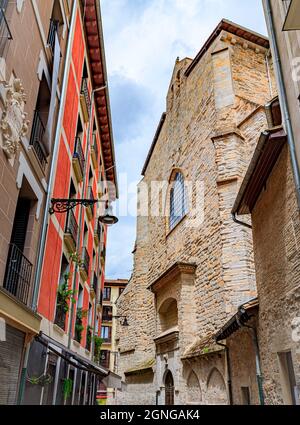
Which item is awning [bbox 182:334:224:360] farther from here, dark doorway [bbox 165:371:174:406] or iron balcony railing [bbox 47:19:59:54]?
iron balcony railing [bbox 47:19:59:54]

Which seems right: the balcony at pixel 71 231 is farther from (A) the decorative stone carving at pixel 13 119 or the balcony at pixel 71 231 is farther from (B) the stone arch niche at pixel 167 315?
(B) the stone arch niche at pixel 167 315

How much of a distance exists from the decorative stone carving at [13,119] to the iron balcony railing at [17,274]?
1.37m

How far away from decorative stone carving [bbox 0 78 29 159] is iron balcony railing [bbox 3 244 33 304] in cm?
137

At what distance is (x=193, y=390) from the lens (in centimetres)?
1174

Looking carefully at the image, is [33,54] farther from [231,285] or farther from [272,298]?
[231,285]

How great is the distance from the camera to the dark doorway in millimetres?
13539

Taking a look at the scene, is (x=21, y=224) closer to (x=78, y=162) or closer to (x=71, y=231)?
(x=71, y=231)

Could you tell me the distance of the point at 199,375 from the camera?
1140 cm

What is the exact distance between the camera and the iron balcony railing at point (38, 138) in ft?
21.1

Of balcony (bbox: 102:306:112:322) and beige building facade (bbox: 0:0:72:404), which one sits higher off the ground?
balcony (bbox: 102:306:112:322)

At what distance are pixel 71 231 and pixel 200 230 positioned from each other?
5.45 m

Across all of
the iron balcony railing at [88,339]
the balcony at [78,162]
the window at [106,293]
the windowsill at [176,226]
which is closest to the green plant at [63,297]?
the balcony at [78,162]

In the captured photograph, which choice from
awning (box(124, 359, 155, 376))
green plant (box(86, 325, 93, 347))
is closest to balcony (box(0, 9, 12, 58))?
green plant (box(86, 325, 93, 347))

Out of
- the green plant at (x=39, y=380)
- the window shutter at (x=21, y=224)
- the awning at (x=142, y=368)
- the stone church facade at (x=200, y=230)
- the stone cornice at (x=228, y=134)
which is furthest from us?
the awning at (x=142, y=368)
